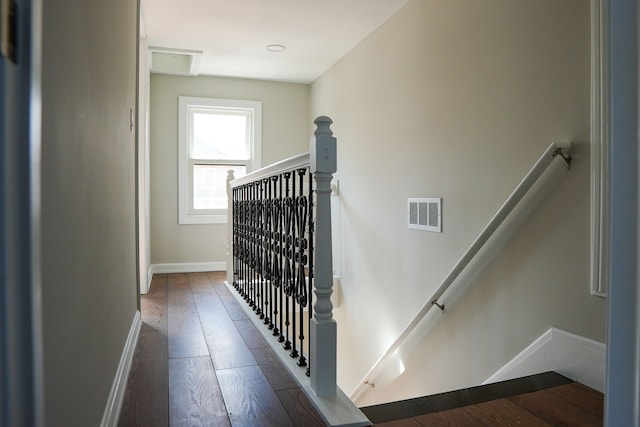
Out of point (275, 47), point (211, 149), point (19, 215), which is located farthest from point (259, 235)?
point (211, 149)

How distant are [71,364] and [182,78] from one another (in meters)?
4.96

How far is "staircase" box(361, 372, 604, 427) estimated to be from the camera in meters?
1.70

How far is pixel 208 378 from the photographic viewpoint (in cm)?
204

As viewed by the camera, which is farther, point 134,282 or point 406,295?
point 406,295

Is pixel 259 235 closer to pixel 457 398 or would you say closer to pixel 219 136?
pixel 457 398

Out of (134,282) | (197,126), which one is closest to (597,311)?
(134,282)

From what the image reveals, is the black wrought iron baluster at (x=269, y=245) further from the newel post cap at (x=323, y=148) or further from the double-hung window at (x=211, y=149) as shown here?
the double-hung window at (x=211, y=149)

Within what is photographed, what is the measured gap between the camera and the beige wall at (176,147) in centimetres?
541

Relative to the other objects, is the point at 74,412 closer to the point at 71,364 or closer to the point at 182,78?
the point at 71,364

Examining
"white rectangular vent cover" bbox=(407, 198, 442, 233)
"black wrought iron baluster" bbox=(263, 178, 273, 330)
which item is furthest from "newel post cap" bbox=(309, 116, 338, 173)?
"white rectangular vent cover" bbox=(407, 198, 442, 233)

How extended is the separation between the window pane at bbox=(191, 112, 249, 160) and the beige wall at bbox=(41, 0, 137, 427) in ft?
11.9

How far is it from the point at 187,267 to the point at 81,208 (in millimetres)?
4474

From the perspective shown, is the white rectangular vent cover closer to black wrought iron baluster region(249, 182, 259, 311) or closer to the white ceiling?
black wrought iron baluster region(249, 182, 259, 311)

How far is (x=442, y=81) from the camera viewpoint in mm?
3182
